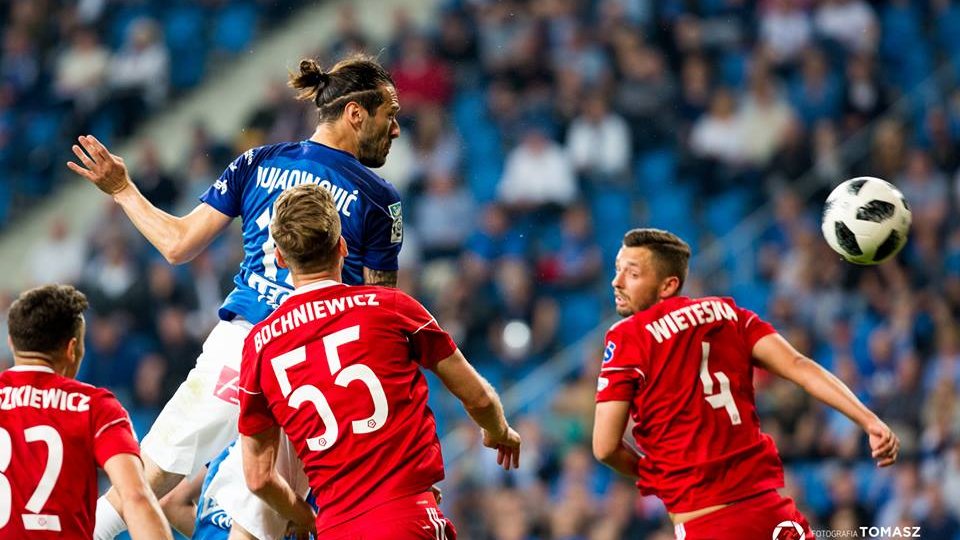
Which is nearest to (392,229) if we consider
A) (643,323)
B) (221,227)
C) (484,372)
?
(221,227)

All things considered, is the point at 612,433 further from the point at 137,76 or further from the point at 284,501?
the point at 137,76

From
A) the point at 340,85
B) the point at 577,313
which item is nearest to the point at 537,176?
the point at 577,313

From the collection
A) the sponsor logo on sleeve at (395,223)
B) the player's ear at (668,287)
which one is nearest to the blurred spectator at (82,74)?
the sponsor logo on sleeve at (395,223)

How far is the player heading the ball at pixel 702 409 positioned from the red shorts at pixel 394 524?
1121 mm

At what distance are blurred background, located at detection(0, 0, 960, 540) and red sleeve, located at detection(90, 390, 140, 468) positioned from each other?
21.4ft

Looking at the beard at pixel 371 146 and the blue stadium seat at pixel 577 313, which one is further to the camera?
the blue stadium seat at pixel 577 313

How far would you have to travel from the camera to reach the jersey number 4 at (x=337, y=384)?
15.8ft

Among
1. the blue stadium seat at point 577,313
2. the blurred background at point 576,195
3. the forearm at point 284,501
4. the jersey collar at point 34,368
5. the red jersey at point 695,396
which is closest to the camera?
the forearm at point 284,501

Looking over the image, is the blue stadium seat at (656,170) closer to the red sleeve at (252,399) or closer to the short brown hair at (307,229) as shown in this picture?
the short brown hair at (307,229)

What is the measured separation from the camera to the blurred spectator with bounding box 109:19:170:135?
17.6 meters

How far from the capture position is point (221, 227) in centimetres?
598

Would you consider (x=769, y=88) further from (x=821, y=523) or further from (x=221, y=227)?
(x=221, y=227)

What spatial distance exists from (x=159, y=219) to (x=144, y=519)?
148cm

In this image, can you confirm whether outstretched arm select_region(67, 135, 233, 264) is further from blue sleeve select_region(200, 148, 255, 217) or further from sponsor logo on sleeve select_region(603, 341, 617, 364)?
sponsor logo on sleeve select_region(603, 341, 617, 364)
